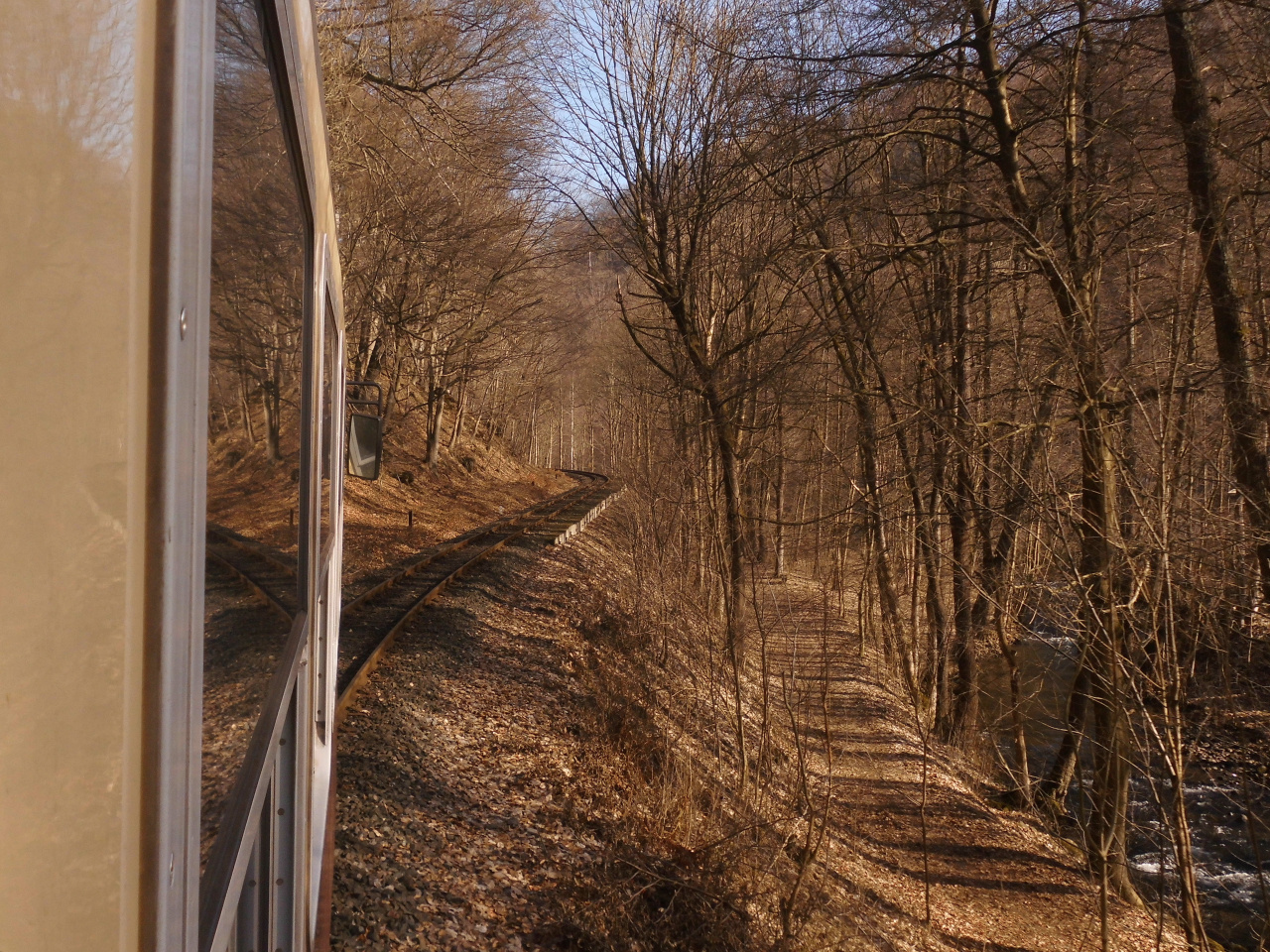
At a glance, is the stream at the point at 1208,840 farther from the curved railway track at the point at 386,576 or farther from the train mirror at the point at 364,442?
the curved railway track at the point at 386,576

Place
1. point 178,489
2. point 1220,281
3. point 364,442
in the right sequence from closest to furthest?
point 178,489 → point 364,442 → point 1220,281

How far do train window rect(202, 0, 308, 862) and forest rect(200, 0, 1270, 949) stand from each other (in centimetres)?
700

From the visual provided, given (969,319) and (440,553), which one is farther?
(440,553)

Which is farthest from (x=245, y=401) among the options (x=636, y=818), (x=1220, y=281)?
(x=1220, y=281)

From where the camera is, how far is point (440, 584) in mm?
14352

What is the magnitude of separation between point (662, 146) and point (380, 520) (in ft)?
35.9

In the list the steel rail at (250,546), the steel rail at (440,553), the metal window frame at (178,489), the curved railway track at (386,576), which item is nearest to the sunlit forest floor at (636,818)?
the curved railway track at (386,576)

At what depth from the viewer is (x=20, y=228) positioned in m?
0.50

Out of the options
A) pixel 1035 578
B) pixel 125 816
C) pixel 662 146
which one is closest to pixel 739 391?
pixel 662 146

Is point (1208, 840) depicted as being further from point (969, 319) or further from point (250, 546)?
point (250, 546)

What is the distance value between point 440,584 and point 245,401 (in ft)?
44.1

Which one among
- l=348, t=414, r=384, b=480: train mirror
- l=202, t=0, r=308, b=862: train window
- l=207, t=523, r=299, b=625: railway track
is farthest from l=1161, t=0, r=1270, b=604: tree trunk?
l=202, t=0, r=308, b=862: train window

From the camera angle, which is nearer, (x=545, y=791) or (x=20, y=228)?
(x=20, y=228)

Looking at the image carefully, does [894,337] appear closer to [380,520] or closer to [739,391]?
[739,391]
